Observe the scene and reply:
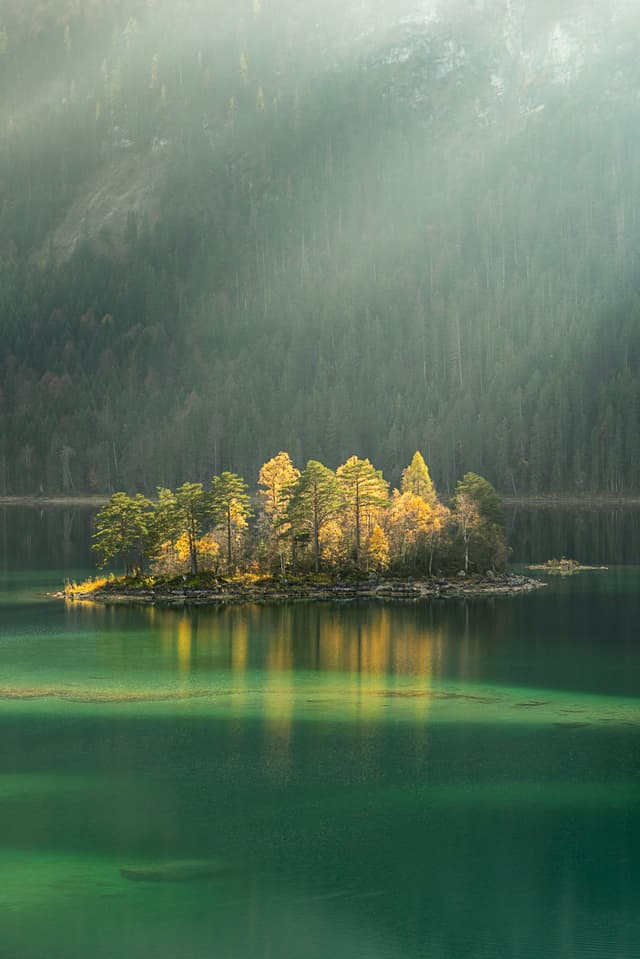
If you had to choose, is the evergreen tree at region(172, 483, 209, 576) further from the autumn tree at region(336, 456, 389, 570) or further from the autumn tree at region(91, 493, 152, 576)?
the autumn tree at region(336, 456, 389, 570)

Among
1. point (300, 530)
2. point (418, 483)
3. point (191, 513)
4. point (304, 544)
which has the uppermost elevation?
point (418, 483)

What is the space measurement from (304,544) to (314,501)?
3.98m

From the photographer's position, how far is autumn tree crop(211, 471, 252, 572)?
10088 cm

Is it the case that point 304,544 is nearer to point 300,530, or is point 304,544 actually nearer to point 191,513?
point 300,530

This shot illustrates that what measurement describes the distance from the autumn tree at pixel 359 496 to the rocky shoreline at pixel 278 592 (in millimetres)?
4275

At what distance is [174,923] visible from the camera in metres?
33.2

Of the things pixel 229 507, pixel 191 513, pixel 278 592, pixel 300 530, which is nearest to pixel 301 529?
pixel 300 530

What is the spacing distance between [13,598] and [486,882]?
71.2m

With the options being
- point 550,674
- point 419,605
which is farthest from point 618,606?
point 550,674

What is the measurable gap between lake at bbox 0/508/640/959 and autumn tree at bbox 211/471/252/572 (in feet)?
67.6

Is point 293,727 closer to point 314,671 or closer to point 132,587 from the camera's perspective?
point 314,671

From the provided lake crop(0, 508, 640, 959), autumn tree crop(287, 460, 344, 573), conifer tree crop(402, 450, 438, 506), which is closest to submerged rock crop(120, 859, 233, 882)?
lake crop(0, 508, 640, 959)

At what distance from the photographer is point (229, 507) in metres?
101

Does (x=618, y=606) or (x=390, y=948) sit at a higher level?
(x=618, y=606)
